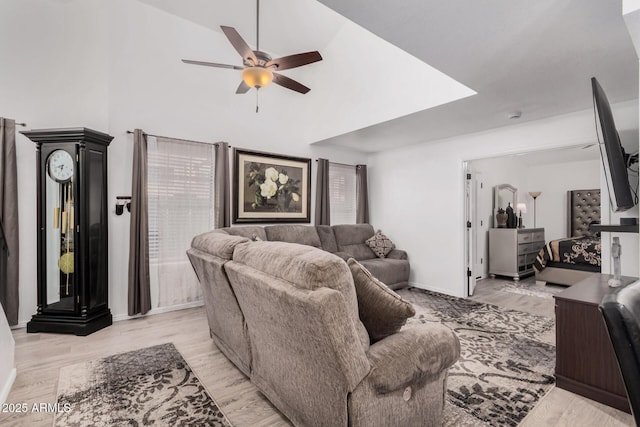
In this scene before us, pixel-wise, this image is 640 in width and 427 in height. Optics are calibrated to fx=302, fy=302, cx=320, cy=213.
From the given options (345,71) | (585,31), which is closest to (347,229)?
(345,71)

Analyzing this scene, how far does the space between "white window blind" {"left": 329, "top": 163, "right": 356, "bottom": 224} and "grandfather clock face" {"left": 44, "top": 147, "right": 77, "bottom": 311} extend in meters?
3.57

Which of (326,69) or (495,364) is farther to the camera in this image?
(326,69)

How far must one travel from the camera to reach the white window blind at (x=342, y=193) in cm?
540

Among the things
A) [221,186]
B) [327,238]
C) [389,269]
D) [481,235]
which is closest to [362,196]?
[327,238]

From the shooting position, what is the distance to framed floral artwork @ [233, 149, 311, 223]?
429 cm

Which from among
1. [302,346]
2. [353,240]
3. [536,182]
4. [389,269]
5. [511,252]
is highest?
[536,182]

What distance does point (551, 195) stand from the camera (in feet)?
23.6

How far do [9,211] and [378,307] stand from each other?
3631mm

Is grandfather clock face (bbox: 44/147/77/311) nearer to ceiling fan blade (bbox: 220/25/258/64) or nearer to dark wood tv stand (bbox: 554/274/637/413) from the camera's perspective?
ceiling fan blade (bbox: 220/25/258/64)

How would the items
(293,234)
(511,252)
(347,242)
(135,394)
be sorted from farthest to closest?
1. (511,252)
2. (347,242)
3. (293,234)
4. (135,394)

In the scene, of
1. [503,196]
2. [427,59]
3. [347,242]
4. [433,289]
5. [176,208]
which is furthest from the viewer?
[503,196]

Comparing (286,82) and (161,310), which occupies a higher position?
(286,82)

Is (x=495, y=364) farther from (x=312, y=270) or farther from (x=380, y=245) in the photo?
(x=380, y=245)

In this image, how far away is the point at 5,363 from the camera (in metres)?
2.02
